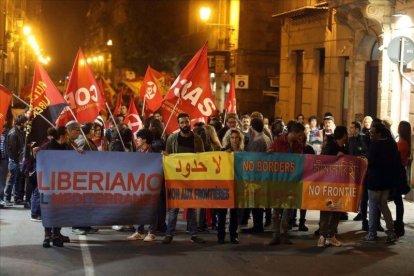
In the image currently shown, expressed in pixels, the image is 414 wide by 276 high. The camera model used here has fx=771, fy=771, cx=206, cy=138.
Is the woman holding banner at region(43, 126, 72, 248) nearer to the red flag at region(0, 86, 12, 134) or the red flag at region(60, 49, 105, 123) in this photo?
the red flag at region(0, 86, 12, 134)

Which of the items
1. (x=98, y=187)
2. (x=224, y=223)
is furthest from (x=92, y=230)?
(x=224, y=223)


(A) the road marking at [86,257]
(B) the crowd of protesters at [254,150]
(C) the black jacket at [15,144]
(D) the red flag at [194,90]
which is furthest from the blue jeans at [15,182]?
(D) the red flag at [194,90]

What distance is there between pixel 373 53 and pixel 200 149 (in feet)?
40.4

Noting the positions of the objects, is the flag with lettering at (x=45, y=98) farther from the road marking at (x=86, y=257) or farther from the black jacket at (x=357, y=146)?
the black jacket at (x=357, y=146)

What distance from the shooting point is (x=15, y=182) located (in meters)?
15.1

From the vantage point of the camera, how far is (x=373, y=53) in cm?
2230

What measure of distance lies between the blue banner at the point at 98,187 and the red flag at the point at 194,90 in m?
1.92

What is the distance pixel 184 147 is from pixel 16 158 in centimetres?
485

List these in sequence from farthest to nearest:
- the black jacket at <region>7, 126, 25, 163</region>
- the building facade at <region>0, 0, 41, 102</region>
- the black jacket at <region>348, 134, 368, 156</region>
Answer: the building facade at <region>0, 0, 41, 102</region> < the black jacket at <region>7, 126, 25, 163</region> < the black jacket at <region>348, 134, 368, 156</region>

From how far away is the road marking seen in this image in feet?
29.8

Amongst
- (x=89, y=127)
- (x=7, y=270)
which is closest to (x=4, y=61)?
(x=89, y=127)

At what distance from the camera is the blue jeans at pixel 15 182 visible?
15.0 metres

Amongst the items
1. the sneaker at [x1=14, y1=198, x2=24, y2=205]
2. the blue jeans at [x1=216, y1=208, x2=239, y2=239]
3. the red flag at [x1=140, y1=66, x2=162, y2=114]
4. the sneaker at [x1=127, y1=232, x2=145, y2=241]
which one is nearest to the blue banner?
the sneaker at [x1=127, y1=232, x2=145, y2=241]

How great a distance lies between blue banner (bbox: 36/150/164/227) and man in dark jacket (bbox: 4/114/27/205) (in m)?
4.39
